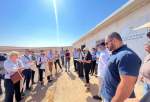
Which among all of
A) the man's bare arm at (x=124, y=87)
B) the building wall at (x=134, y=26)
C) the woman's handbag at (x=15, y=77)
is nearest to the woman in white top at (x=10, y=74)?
the woman's handbag at (x=15, y=77)

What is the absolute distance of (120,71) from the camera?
10.7 feet

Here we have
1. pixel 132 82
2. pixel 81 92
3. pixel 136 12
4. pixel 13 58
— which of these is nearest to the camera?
pixel 132 82

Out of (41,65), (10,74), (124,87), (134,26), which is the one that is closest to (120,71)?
(124,87)

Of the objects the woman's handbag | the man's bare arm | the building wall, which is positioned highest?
the building wall

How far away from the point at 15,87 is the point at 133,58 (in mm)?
5661

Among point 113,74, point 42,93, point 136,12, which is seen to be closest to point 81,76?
point 42,93

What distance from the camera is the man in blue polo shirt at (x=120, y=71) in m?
3.22

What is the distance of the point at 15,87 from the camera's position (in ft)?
26.3

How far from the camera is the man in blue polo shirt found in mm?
3219

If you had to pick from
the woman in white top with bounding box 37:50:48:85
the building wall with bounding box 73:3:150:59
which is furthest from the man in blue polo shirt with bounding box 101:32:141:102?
the woman in white top with bounding box 37:50:48:85

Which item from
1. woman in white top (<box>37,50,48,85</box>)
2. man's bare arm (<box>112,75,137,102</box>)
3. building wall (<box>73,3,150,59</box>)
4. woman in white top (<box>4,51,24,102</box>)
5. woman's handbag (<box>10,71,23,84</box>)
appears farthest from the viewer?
woman in white top (<box>37,50,48,85</box>)

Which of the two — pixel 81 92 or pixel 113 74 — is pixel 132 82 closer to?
pixel 113 74

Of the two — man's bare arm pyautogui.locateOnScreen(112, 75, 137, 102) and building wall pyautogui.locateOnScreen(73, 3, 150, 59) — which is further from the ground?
building wall pyautogui.locateOnScreen(73, 3, 150, 59)

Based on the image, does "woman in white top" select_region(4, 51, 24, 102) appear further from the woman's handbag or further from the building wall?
the building wall
